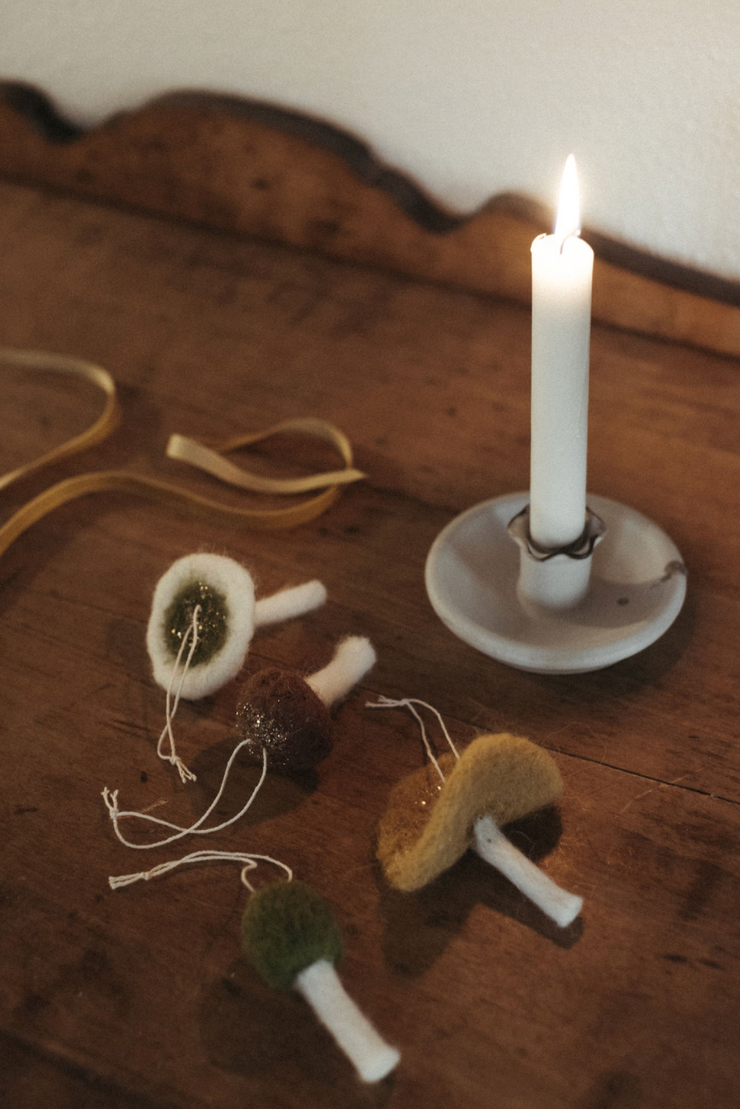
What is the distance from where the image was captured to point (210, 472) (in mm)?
648

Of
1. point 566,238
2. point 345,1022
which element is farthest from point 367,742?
point 566,238

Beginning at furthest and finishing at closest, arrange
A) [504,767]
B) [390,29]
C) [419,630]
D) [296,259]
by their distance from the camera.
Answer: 1. [296,259]
2. [390,29]
3. [419,630]
4. [504,767]

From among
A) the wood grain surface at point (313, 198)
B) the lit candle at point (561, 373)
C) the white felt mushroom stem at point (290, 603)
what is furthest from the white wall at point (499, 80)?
the white felt mushroom stem at point (290, 603)

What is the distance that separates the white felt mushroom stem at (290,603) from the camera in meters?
0.54

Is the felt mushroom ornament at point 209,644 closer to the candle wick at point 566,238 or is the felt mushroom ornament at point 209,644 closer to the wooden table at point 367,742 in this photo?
the wooden table at point 367,742

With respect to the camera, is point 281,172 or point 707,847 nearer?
point 707,847

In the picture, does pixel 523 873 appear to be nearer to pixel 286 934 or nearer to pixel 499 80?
pixel 286 934

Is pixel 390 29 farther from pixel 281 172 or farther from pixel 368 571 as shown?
pixel 368 571

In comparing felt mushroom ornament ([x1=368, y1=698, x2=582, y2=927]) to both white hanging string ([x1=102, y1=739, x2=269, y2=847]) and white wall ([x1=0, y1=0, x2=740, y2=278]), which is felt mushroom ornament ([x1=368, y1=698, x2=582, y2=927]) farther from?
white wall ([x1=0, y1=0, x2=740, y2=278])

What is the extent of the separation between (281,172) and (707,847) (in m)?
0.60

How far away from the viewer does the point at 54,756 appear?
0.50 metres

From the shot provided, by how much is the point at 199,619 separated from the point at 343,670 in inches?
3.0

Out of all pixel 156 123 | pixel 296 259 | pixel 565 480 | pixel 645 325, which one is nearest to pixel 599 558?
pixel 565 480

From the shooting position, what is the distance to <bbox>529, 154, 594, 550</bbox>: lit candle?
414 millimetres
